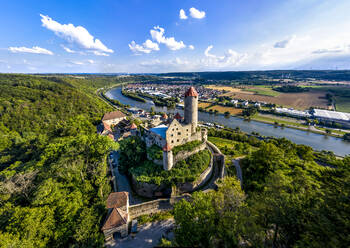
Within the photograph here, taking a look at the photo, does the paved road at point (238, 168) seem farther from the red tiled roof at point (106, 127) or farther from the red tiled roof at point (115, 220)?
the red tiled roof at point (106, 127)

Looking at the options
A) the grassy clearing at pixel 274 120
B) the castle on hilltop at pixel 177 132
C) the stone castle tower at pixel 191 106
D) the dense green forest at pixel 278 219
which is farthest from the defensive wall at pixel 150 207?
the grassy clearing at pixel 274 120

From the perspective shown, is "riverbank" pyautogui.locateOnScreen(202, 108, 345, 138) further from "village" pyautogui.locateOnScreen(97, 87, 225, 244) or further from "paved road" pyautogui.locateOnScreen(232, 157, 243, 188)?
"village" pyautogui.locateOnScreen(97, 87, 225, 244)

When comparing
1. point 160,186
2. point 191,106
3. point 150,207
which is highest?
point 191,106

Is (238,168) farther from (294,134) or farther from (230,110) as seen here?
(230,110)

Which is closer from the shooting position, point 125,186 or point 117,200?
point 117,200

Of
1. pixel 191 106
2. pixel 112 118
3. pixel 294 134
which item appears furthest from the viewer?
pixel 294 134

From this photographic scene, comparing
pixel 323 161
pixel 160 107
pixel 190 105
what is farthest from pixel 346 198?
pixel 160 107

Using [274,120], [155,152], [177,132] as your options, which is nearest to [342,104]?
[274,120]

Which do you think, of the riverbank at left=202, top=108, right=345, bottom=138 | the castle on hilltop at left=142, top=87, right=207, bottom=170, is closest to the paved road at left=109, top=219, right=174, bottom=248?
the castle on hilltop at left=142, top=87, right=207, bottom=170
